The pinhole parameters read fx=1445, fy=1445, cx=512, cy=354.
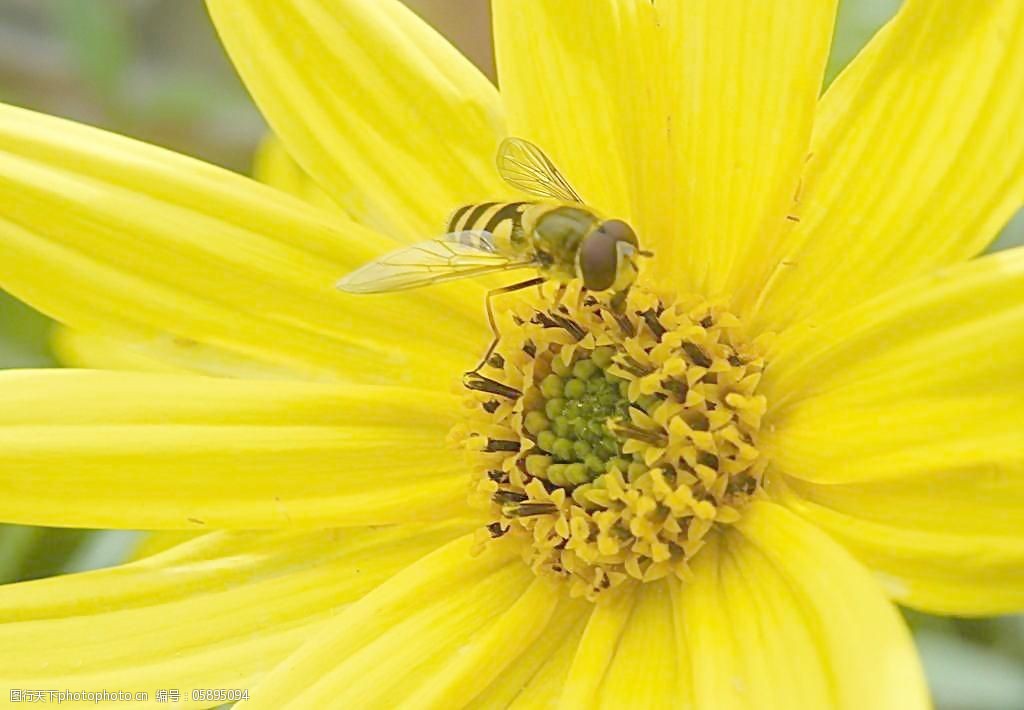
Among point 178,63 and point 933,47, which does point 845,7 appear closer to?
point 933,47

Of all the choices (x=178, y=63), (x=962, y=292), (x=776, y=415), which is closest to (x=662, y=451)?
(x=776, y=415)

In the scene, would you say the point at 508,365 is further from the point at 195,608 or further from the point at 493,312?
the point at 195,608

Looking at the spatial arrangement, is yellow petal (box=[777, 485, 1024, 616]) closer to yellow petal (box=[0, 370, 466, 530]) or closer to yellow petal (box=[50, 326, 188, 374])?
yellow petal (box=[0, 370, 466, 530])

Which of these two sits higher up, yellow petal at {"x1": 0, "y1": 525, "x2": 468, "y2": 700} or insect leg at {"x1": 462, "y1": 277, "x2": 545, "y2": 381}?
insect leg at {"x1": 462, "y1": 277, "x2": 545, "y2": 381}

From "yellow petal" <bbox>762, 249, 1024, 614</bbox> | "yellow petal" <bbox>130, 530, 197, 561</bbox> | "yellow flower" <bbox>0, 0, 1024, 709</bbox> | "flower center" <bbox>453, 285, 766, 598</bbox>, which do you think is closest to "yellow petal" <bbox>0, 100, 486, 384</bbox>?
"yellow flower" <bbox>0, 0, 1024, 709</bbox>

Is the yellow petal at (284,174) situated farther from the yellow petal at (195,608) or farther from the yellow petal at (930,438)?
the yellow petal at (930,438)
